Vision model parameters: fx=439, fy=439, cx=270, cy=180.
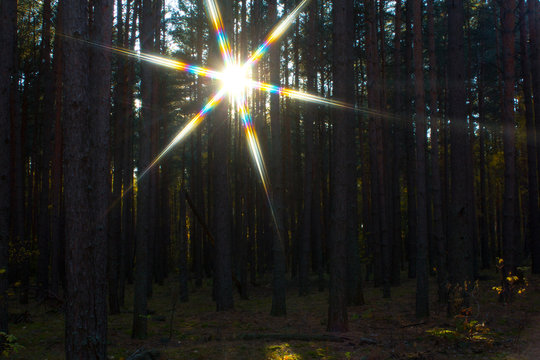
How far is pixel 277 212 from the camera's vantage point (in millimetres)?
12203

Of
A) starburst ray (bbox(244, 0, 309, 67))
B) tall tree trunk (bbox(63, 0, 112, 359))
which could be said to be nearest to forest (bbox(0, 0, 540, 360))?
tall tree trunk (bbox(63, 0, 112, 359))

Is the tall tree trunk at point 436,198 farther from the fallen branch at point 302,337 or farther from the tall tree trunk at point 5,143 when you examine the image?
the tall tree trunk at point 5,143

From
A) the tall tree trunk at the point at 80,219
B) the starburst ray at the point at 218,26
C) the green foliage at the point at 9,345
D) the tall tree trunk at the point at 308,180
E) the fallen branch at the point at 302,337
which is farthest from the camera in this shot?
the tall tree trunk at the point at 308,180

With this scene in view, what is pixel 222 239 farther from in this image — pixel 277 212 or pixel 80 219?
pixel 80 219

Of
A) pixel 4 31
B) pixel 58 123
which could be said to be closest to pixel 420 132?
pixel 4 31

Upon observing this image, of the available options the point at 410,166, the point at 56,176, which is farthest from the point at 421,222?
the point at 56,176

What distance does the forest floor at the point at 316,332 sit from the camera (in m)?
7.70

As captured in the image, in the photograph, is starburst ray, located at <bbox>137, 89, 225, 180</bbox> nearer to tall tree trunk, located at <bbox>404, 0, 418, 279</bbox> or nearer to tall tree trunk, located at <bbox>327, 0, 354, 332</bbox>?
tall tree trunk, located at <bbox>327, 0, 354, 332</bbox>

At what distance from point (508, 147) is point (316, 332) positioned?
7.83m

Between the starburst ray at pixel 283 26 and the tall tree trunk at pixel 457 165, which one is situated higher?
the starburst ray at pixel 283 26

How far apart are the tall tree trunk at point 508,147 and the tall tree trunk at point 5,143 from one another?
12210mm

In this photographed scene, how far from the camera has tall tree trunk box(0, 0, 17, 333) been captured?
28.3 ft

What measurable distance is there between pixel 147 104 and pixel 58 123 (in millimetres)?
7642

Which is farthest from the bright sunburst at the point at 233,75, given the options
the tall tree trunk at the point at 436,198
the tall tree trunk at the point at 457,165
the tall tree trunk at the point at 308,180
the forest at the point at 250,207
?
the tall tree trunk at the point at 436,198
